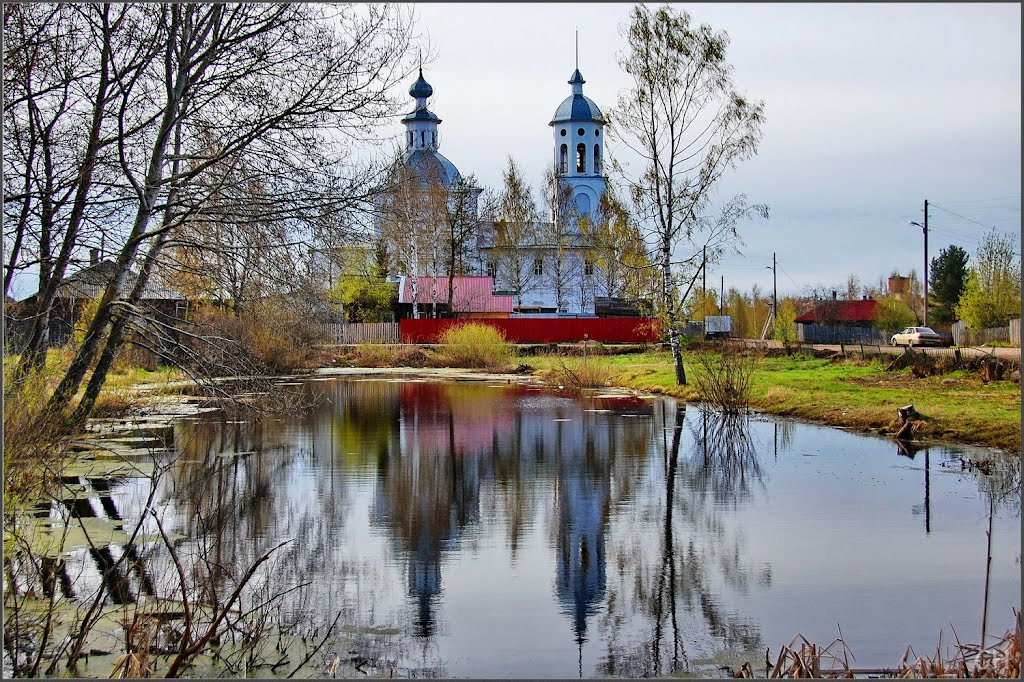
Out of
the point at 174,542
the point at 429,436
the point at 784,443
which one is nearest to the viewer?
the point at 174,542

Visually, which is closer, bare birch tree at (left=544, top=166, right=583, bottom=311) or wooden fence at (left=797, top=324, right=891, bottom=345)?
wooden fence at (left=797, top=324, right=891, bottom=345)

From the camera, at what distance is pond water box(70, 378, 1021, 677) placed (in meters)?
8.10

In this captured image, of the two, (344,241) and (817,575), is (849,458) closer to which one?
(817,575)

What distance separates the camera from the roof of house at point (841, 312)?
259 feet

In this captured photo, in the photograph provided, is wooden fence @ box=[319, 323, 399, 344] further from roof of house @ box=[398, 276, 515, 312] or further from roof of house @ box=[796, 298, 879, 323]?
roof of house @ box=[796, 298, 879, 323]

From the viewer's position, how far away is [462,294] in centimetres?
6475

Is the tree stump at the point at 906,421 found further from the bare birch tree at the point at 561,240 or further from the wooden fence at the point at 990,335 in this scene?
the bare birch tree at the point at 561,240

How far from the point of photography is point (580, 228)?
69625 mm

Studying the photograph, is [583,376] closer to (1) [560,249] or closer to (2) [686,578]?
(2) [686,578]

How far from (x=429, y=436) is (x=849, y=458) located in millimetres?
7797

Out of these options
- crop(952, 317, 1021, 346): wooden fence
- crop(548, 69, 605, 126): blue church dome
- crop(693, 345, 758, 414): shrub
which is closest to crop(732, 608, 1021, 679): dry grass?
crop(693, 345, 758, 414): shrub

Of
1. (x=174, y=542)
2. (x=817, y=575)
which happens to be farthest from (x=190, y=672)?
(x=817, y=575)

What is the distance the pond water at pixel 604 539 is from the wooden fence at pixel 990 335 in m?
29.1

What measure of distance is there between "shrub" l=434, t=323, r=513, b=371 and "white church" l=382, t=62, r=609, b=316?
A: 936 inches
